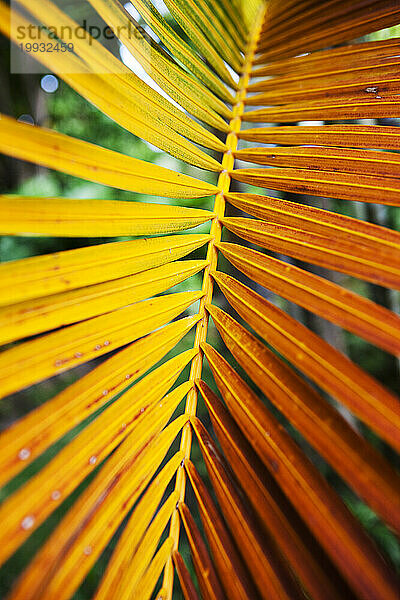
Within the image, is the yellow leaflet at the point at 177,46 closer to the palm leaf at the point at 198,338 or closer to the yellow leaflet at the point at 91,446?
the palm leaf at the point at 198,338

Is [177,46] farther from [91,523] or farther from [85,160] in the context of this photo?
[91,523]

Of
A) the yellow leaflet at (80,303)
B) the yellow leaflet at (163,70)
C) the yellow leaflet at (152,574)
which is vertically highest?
the yellow leaflet at (163,70)

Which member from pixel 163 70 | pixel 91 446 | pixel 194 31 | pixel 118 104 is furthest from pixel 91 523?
pixel 194 31

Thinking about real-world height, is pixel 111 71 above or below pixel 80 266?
above

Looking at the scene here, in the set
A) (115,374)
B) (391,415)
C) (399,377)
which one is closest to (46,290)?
(115,374)

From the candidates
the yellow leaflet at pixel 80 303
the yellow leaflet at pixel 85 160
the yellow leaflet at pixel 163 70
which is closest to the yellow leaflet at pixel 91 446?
the yellow leaflet at pixel 80 303

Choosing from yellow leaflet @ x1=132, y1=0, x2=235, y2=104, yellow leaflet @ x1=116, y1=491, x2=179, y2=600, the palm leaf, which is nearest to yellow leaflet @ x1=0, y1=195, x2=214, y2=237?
the palm leaf
